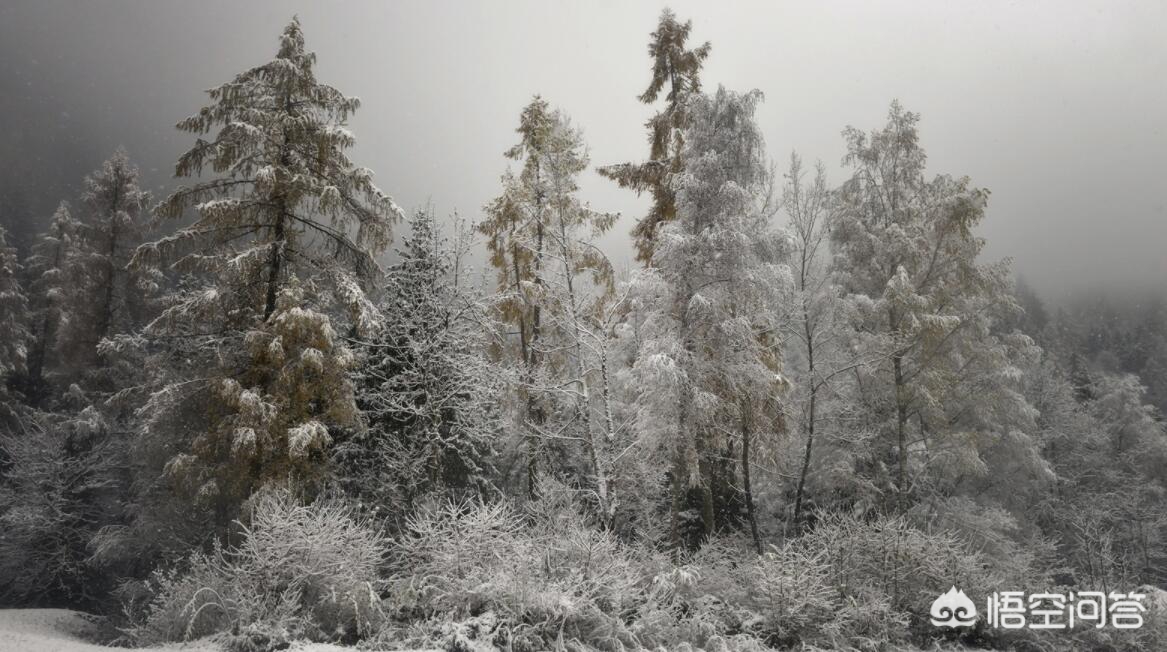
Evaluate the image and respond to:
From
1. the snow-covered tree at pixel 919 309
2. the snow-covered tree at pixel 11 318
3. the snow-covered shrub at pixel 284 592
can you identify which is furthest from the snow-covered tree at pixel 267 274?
the snow-covered tree at pixel 11 318

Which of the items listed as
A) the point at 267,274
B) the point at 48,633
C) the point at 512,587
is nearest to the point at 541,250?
the point at 267,274

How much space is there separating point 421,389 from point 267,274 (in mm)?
4249

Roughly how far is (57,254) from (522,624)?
28.2 m

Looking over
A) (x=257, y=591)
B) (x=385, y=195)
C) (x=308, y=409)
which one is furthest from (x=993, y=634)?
(x=385, y=195)

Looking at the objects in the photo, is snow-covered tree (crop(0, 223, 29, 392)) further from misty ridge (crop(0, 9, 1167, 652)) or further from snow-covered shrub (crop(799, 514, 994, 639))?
snow-covered shrub (crop(799, 514, 994, 639))

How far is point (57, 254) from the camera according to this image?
24688 mm

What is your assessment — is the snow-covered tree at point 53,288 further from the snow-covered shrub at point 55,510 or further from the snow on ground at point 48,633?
the snow on ground at point 48,633

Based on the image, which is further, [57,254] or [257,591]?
[57,254]

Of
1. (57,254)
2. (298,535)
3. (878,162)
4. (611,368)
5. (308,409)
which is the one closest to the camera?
(298,535)

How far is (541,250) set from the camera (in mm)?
14406

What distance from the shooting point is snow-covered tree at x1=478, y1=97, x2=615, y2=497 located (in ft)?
46.5

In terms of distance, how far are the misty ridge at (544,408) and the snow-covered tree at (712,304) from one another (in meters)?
0.08

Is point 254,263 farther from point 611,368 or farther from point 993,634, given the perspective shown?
point 993,634

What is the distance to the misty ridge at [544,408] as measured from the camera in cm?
893
